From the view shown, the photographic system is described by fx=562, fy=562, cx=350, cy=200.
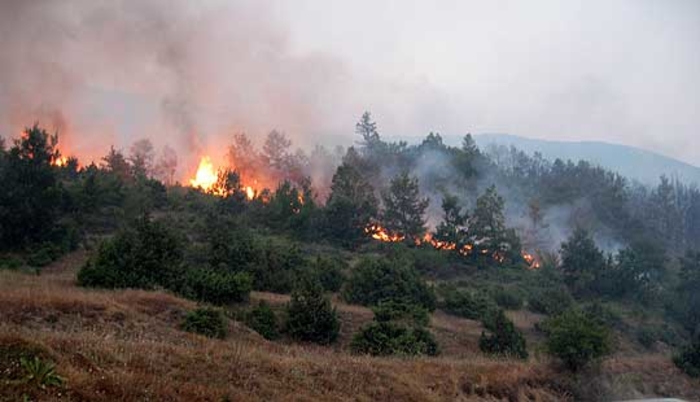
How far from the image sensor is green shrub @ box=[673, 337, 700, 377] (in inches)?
939

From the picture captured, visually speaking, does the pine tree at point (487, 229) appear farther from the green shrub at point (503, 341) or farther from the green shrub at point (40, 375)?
the green shrub at point (40, 375)

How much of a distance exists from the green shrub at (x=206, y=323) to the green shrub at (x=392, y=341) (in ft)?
15.8

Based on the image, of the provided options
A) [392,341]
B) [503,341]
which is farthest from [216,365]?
[503,341]

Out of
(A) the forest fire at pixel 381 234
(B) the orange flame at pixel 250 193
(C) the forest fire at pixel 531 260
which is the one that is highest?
(B) the orange flame at pixel 250 193

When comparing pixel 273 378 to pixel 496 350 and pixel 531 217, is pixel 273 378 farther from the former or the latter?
pixel 531 217

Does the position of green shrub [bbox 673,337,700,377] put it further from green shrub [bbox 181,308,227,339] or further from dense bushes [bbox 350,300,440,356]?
green shrub [bbox 181,308,227,339]

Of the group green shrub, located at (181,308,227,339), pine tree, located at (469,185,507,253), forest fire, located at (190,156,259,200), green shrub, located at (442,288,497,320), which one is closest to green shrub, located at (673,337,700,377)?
green shrub, located at (442,288,497,320)

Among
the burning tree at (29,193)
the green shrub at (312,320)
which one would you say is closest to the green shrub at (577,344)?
the green shrub at (312,320)

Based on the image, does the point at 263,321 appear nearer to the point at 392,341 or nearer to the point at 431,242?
the point at 392,341

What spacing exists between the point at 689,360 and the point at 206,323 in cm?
2057

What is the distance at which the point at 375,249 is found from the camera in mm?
46906

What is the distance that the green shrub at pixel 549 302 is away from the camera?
114ft

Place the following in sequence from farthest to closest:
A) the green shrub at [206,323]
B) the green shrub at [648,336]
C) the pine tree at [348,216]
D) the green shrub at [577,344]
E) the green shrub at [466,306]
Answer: the pine tree at [348,216] < the green shrub at [648,336] < the green shrub at [466,306] < the green shrub at [577,344] < the green shrub at [206,323]

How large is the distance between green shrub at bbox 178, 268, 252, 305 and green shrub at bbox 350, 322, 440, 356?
557cm
